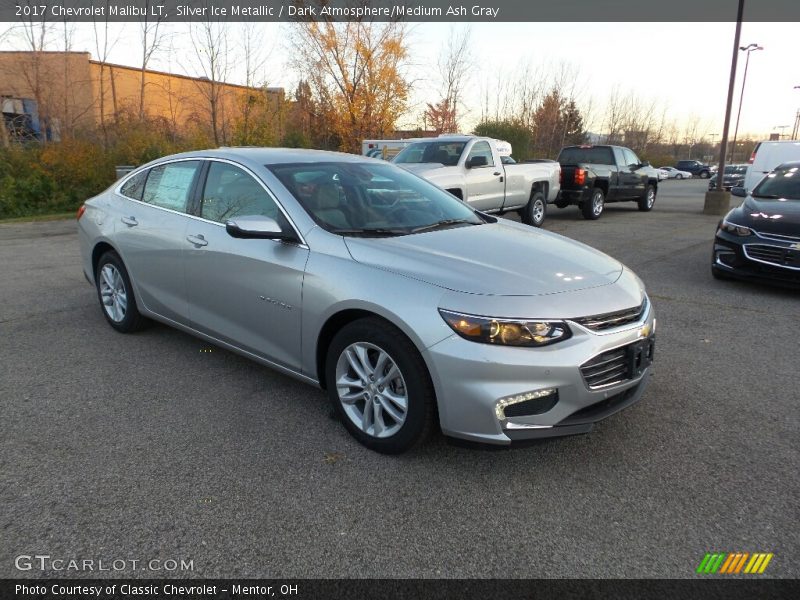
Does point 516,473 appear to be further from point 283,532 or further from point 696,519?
point 283,532

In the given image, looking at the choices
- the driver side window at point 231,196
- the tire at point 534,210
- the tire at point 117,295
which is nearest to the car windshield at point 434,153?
the tire at point 534,210

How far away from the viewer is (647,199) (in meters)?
17.0

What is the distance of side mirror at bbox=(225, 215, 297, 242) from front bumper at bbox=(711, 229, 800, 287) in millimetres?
5925

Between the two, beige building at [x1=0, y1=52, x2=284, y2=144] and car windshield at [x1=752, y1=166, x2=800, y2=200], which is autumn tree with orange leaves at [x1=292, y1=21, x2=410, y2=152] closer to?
beige building at [x1=0, y1=52, x2=284, y2=144]

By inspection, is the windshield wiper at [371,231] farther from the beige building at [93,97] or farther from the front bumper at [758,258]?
the beige building at [93,97]

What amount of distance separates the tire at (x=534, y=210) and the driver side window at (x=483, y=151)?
5.59ft

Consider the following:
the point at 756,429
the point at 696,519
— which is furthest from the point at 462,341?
the point at 756,429

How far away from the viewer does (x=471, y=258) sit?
10.4ft

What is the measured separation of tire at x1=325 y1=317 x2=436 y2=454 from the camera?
285 centimetres

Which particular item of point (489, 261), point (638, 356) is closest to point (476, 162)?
point (489, 261)

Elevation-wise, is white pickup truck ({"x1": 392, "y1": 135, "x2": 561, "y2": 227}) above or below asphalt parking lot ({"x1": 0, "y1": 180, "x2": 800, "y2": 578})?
above

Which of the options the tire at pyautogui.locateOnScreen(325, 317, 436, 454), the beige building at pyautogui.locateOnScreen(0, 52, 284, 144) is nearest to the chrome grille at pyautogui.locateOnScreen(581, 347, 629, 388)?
the tire at pyautogui.locateOnScreen(325, 317, 436, 454)

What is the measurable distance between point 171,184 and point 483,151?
793cm

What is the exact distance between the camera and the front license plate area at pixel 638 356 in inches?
118
